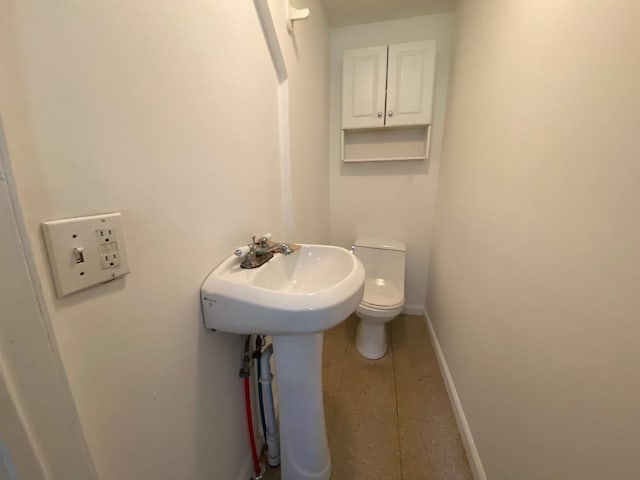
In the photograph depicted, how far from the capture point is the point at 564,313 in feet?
1.98

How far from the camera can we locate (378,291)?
180 centimetres

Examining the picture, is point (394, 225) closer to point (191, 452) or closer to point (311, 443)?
point (311, 443)

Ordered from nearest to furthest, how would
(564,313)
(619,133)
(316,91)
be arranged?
1. (619,133)
2. (564,313)
3. (316,91)

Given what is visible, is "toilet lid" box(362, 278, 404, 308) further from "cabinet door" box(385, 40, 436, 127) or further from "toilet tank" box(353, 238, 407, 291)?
"cabinet door" box(385, 40, 436, 127)

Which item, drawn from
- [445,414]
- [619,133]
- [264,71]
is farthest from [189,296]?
[445,414]

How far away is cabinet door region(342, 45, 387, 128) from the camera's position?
1760 mm

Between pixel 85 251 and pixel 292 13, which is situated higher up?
pixel 292 13

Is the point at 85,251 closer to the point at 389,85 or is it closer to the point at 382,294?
the point at 382,294

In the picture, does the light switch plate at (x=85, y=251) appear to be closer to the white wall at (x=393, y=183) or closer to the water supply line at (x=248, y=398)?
the water supply line at (x=248, y=398)

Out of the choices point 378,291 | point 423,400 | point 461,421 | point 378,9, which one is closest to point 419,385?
point 423,400

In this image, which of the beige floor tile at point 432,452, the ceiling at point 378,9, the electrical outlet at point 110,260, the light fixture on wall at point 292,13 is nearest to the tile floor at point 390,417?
the beige floor tile at point 432,452

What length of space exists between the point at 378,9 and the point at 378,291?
193cm

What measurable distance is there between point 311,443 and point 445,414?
2.58 ft

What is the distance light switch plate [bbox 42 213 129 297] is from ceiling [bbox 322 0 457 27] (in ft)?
6.45
